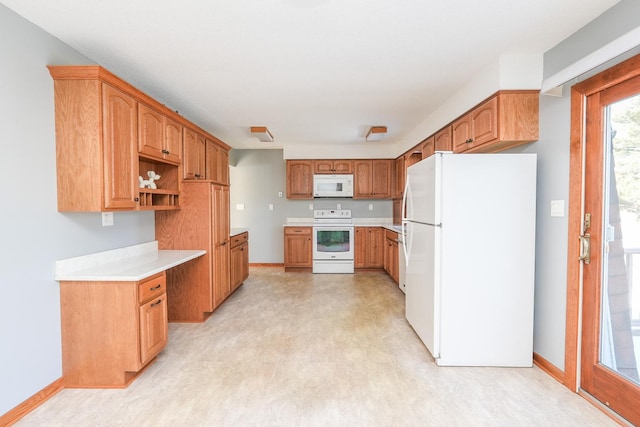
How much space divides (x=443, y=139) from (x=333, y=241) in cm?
270

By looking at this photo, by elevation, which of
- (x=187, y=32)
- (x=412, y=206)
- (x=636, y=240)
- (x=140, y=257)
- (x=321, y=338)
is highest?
(x=187, y=32)

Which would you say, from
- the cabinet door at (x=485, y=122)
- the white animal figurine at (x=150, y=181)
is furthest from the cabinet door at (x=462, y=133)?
the white animal figurine at (x=150, y=181)

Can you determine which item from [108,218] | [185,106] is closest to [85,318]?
[108,218]

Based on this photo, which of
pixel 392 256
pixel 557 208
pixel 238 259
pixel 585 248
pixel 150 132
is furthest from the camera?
pixel 392 256

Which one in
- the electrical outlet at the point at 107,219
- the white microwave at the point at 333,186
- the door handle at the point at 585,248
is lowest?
the door handle at the point at 585,248

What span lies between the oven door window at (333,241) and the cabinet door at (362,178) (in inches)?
31.7

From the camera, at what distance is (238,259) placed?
425 cm

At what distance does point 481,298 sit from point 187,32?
2.81 m

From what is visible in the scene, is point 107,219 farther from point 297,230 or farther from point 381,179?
point 381,179

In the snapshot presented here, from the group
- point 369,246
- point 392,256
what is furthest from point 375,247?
point 392,256

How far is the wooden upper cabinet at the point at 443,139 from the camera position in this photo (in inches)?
128

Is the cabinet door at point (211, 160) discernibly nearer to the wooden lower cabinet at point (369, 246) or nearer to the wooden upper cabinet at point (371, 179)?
the wooden upper cabinet at point (371, 179)

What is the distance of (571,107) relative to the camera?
6.71 ft

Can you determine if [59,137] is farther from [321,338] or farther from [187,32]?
[321,338]
